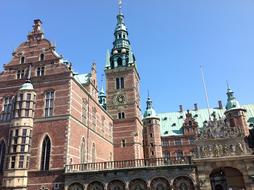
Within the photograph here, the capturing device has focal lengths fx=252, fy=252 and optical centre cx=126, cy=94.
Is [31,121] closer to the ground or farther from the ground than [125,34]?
closer to the ground

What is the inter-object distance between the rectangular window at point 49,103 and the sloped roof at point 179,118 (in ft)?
122

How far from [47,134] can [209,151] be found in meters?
16.1

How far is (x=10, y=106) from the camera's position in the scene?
28.2m

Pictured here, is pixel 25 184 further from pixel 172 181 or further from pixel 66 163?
pixel 172 181

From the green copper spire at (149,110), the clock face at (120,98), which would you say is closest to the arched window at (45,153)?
→ the clock face at (120,98)

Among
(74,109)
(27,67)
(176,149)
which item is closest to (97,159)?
(74,109)

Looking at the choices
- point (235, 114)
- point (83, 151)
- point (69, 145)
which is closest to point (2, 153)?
point (69, 145)

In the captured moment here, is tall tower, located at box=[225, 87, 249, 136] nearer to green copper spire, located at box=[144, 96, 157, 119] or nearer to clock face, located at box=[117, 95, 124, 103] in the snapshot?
green copper spire, located at box=[144, 96, 157, 119]

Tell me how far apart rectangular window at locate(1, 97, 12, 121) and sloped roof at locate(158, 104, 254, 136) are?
3882 cm

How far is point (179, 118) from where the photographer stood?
63.2 m

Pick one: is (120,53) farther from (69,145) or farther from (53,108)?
(69,145)

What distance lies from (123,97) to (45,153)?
887 inches

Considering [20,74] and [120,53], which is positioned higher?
[120,53]

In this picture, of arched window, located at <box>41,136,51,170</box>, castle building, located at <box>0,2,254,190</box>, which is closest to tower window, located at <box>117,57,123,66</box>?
castle building, located at <box>0,2,254,190</box>
